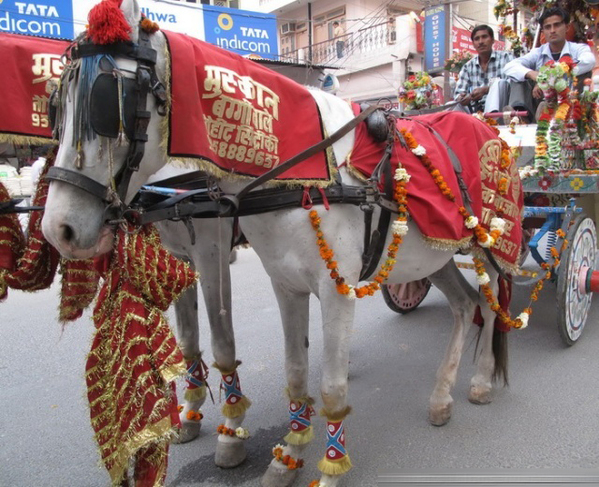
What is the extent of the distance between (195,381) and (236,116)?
1660 millimetres

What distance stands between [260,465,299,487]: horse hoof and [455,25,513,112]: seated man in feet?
12.4

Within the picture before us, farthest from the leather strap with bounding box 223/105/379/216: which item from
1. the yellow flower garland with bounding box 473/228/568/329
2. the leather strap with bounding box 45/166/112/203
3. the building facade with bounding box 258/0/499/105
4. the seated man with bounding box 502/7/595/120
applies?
the building facade with bounding box 258/0/499/105

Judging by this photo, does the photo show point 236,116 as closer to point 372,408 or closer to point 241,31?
point 372,408

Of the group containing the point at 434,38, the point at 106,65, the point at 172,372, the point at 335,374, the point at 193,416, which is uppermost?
the point at 434,38

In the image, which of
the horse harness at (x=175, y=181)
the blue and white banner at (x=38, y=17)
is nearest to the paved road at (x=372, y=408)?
Result: the horse harness at (x=175, y=181)

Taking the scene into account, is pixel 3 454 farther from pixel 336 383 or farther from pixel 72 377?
pixel 336 383

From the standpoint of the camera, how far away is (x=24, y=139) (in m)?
2.06

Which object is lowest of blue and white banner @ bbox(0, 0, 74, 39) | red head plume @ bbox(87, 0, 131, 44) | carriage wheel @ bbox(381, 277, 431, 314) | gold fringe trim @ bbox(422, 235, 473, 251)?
carriage wheel @ bbox(381, 277, 431, 314)

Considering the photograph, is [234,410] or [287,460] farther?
[234,410]

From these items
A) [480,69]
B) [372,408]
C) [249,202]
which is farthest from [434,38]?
[249,202]

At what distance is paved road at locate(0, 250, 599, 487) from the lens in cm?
255

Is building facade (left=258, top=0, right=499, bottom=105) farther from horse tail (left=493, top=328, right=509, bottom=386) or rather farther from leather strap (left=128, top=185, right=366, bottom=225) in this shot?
leather strap (left=128, top=185, right=366, bottom=225)

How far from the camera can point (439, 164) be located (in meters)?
2.43

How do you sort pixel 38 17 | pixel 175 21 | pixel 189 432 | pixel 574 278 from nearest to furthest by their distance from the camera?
pixel 189 432 → pixel 574 278 → pixel 38 17 → pixel 175 21
